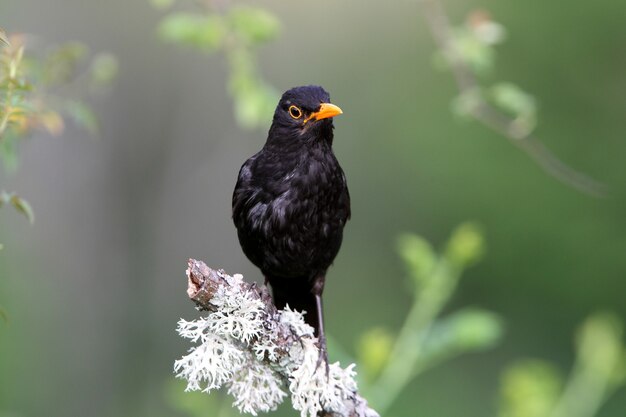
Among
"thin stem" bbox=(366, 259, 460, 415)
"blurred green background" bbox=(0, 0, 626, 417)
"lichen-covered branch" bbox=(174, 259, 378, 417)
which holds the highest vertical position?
"blurred green background" bbox=(0, 0, 626, 417)

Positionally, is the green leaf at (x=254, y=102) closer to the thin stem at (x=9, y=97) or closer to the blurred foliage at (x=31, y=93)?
the blurred foliage at (x=31, y=93)

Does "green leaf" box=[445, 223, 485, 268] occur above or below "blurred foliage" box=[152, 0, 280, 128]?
below

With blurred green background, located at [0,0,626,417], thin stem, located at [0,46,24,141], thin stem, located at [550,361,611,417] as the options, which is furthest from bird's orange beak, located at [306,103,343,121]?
blurred green background, located at [0,0,626,417]

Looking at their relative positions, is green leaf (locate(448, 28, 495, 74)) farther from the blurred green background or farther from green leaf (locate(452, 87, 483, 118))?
the blurred green background

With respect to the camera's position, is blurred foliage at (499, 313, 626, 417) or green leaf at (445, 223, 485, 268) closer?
blurred foliage at (499, 313, 626, 417)

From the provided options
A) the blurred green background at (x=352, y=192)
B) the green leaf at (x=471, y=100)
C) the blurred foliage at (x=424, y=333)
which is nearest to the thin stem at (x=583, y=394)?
the blurred foliage at (x=424, y=333)

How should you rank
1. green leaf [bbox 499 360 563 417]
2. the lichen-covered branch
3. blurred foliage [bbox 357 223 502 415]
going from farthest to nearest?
blurred foliage [bbox 357 223 502 415], green leaf [bbox 499 360 563 417], the lichen-covered branch
